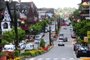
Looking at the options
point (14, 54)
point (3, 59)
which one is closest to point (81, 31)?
point (14, 54)

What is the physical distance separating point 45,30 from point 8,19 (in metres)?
50.5

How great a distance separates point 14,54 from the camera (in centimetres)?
5091

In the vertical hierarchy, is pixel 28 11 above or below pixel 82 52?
below

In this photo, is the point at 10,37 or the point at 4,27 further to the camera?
the point at 4,27

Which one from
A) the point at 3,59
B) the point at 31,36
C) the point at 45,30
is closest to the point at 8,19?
the point at 31,36

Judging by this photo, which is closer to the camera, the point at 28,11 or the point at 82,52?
the point at 82,52

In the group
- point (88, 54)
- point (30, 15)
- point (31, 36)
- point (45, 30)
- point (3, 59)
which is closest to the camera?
point (3, 59)

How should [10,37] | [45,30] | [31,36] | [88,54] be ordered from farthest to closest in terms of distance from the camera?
[45,30]
[31,36]
[10,37]
[88,54]

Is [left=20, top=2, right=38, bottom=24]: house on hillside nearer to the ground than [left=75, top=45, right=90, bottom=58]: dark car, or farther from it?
nearer to the ground

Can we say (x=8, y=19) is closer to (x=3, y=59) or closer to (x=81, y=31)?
(x=81, y=31)

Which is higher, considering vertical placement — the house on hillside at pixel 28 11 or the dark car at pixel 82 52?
the dark car at pixel 82 52

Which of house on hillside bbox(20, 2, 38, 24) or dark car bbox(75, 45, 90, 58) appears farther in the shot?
house on hillside bbox(20, 2, 38, 24)

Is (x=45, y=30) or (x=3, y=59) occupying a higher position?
(x=3, y=59)

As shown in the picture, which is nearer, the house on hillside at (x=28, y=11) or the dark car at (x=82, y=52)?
the dark car at (x=82, y=52)
